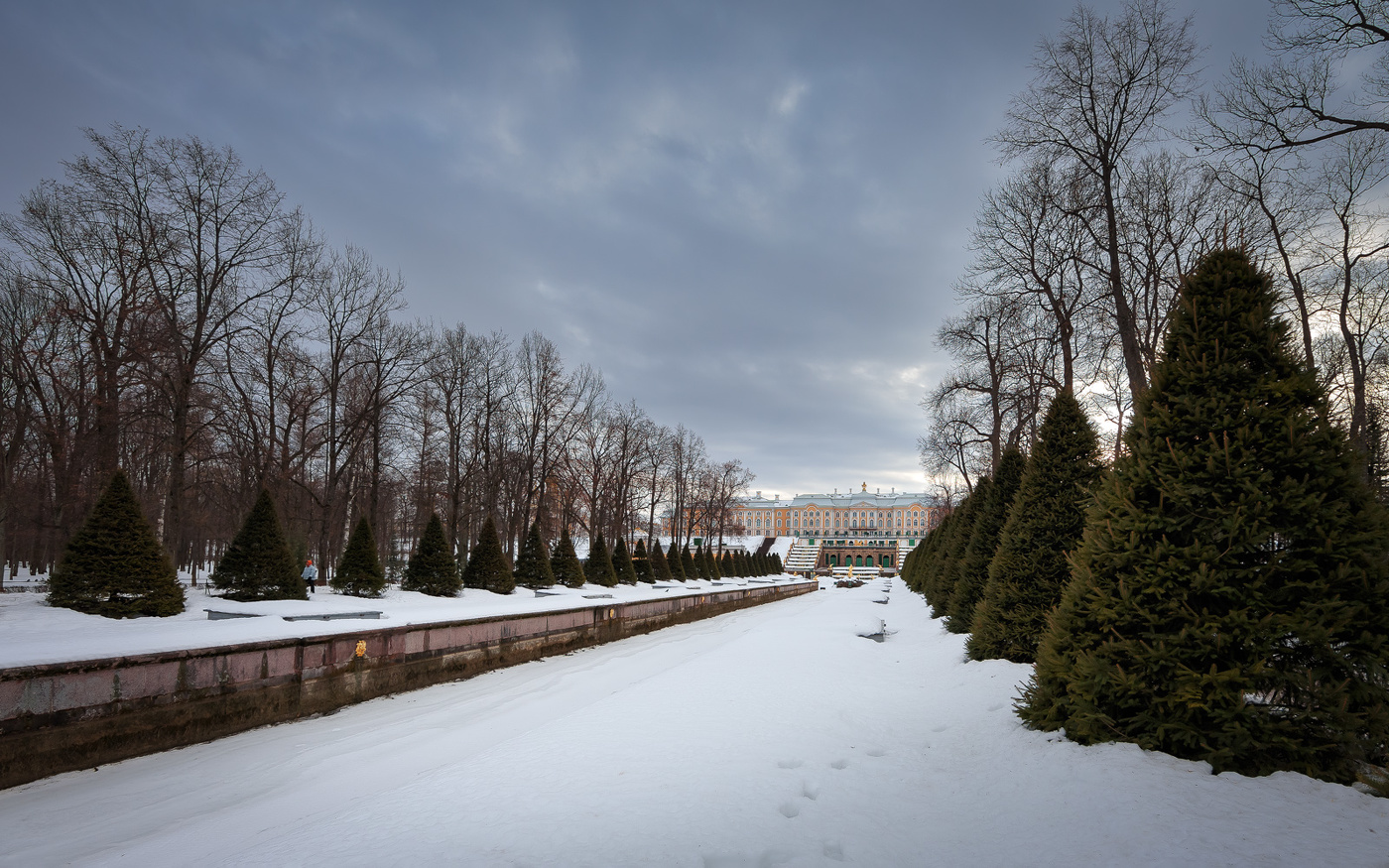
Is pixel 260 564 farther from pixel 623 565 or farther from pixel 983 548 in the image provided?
pixel 623 565

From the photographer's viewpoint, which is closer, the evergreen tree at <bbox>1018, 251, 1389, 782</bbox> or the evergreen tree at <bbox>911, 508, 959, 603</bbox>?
the evergreen tree at <bbox>1018, 251, 1389, 782</bbox>

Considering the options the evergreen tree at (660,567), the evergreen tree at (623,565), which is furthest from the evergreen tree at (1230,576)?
the evergreen tree at (660,567)

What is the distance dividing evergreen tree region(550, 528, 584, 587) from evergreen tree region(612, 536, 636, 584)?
14.7ft

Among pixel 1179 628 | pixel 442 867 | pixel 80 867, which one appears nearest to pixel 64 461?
pixel 80 867

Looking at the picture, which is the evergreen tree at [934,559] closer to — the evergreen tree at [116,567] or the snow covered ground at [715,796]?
the snow covered ground at [715,796]

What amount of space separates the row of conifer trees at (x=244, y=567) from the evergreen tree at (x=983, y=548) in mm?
15255

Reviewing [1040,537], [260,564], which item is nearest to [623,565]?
[260,564]

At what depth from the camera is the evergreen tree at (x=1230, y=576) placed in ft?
12.7

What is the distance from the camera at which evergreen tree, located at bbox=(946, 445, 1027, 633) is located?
11852mm

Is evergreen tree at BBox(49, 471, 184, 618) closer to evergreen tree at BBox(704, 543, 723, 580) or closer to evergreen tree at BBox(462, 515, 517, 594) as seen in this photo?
evergreen tree at BBox(462, 515, 517, 594)

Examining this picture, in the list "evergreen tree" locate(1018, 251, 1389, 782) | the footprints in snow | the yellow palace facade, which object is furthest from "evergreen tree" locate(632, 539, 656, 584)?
the yellow palace facade

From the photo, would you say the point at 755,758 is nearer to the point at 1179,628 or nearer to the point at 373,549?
the point at 1179,628

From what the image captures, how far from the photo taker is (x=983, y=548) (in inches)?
483

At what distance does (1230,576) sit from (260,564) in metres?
18.3
